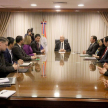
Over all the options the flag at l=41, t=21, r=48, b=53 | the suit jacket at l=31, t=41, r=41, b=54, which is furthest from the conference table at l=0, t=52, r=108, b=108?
the flag at l=41, t=21, r=48, b=53

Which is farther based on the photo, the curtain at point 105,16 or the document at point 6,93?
the curtain at point 105,16

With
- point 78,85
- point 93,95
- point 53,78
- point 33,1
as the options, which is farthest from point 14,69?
point 33,1

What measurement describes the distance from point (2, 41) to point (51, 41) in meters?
6.24

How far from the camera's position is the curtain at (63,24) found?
8.59m

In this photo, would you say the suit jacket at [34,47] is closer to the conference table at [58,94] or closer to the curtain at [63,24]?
the curtain at [63,24]

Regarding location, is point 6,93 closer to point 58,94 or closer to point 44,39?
point 58,94

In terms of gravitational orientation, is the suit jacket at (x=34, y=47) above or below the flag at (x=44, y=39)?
below

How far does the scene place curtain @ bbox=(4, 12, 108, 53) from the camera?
338 inches

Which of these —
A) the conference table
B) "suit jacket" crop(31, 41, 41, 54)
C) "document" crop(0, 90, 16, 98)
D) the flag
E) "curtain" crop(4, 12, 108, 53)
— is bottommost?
the conference table

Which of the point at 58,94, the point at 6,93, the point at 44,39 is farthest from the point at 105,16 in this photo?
the point at 6,93

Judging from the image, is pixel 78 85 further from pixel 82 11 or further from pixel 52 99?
pixel 82 11

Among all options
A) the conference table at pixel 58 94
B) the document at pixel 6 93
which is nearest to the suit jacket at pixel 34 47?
the conference table at pixel 58 94

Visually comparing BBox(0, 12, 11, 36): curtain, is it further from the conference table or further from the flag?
the conference table

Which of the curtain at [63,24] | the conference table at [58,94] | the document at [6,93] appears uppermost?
the curtain at [63,24]
